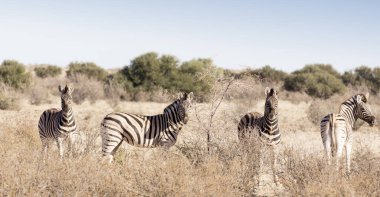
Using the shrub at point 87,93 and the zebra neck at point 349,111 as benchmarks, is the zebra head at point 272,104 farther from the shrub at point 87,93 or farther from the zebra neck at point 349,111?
the shrub at point 87,93

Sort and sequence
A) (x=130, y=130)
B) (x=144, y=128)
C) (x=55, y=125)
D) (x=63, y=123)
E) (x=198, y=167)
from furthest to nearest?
(x=55, y=125), (x=63, y=123), (x=144, y=128), (x=130, y=130), (x=198, y=167)

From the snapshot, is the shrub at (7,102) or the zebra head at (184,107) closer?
the zebra head at (184,107)

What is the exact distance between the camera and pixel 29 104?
2478 cm

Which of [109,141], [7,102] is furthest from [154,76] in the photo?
[109,141]

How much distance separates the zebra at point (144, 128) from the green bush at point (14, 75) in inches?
822

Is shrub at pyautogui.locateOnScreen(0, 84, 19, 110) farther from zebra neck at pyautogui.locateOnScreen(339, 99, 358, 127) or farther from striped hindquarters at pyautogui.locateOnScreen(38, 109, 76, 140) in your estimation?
zebra neck at pyautogui.locateOnScreen(339, 99, 358, 127)

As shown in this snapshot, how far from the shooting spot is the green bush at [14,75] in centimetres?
2893

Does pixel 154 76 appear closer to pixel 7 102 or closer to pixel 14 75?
pixel 14 75

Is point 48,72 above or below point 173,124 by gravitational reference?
above

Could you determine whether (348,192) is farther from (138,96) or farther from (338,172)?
(138,96)

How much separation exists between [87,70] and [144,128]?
3074cm

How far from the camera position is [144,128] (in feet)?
30.4

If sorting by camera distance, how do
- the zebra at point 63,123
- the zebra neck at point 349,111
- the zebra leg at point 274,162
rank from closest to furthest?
the zebra leg at point 274,162 → the zebra neck at point 349,111 → the zebra at point 63,123

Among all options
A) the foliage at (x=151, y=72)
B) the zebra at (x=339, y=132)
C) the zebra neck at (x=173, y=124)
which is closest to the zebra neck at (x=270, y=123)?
the zebra at (x=339, y=132)
